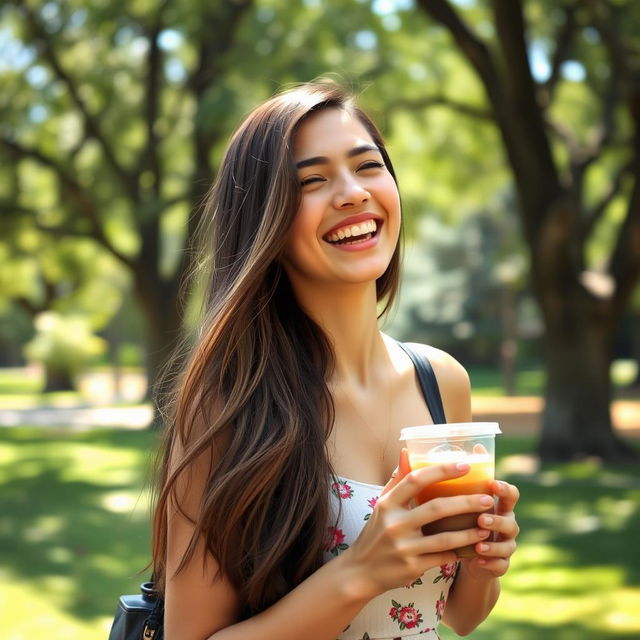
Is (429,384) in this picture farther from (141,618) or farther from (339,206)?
(141,618)

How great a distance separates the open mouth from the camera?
2279 mm

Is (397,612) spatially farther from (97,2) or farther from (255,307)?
(97,2)

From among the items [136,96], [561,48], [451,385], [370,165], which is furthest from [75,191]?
[370,165]

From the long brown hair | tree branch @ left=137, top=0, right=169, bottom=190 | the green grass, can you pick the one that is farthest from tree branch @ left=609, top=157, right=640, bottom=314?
the long brown hair

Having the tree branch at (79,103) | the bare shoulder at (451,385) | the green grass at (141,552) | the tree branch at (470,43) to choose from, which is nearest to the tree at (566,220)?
the tree branch at (470,43)

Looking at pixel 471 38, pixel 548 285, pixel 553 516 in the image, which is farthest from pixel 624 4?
pixel 553 516

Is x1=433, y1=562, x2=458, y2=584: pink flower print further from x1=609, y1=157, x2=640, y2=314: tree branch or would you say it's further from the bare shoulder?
x1=609, y1=157, x2=640, y2=314: tree branch

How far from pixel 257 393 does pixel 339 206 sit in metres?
0.46

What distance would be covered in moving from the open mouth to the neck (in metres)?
0.16

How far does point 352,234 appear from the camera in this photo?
7.50ft

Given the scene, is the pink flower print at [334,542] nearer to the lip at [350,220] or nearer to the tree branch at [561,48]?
the lip at [350,220]

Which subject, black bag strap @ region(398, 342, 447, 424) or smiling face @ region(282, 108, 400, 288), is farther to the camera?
black bag strap @ region(398, 342, 447, 424)

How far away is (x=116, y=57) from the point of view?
69.8 ft

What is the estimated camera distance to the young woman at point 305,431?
1963 millimetres
